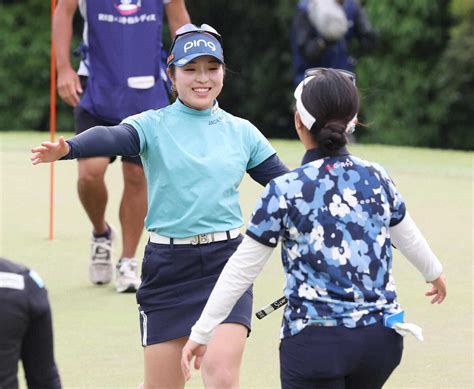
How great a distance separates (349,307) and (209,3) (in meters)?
20.6

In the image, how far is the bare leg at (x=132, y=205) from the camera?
8016 millimetres

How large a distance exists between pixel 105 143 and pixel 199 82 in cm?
47

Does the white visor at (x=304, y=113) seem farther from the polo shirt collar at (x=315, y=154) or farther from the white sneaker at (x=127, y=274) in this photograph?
the white sneaker at (x=127, y=274)

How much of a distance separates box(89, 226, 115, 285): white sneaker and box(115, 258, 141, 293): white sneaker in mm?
223

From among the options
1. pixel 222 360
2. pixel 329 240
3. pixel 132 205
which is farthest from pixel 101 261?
pixel 329 240

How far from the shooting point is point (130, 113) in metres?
8.11

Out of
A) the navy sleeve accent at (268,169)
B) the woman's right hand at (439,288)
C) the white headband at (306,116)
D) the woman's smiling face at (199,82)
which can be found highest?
the white headband at (306,116)

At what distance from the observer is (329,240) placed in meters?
4.19

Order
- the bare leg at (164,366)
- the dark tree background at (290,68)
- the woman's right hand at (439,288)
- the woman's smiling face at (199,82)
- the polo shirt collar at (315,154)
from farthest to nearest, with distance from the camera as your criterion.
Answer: the dark tree background at (290,68)
the woman's smiling face at (199,82)
the bare leg at (164,366)
the woman's right hand at (439,288)
the polo shirt collar at (315,154)

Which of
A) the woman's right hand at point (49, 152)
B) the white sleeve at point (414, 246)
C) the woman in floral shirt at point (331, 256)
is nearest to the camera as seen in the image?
the woman in floral shirt at point (331, 256)

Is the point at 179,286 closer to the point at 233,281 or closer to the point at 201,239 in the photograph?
the point at 201,239

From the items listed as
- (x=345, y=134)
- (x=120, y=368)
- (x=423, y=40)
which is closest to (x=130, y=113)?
(x=120, y=368)

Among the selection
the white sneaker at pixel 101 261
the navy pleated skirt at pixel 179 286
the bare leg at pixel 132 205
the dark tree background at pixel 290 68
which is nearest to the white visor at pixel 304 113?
the navy pleated skirt at pixel 179 286

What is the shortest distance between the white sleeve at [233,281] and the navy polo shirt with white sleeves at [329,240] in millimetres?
57
